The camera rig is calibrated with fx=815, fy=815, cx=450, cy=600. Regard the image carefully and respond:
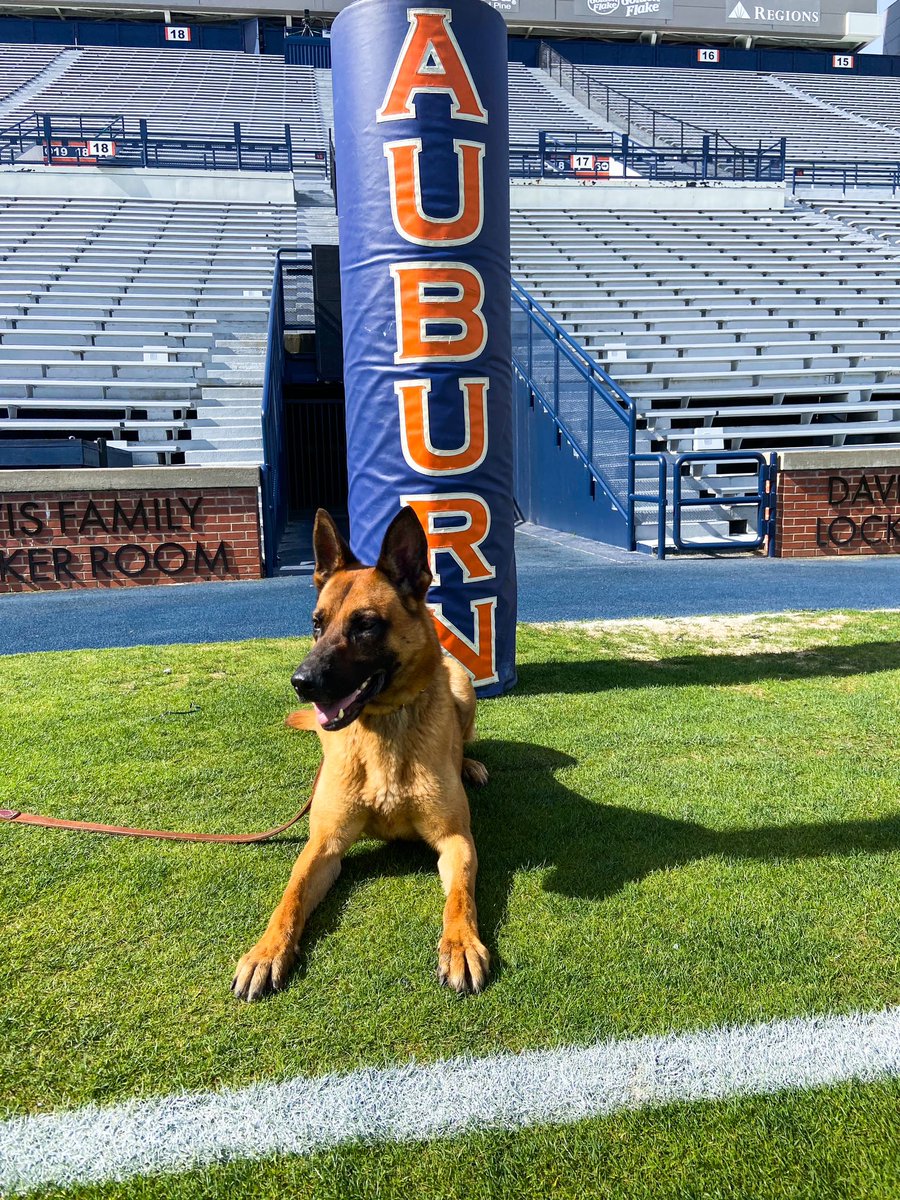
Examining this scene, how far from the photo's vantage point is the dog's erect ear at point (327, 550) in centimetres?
263

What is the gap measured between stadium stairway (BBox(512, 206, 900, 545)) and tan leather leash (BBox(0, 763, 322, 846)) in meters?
8.02

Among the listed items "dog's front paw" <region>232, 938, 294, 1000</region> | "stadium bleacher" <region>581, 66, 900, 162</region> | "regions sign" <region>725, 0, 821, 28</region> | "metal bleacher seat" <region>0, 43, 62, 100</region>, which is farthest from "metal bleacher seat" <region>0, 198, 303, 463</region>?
"regions sign" <region>725, 0, 821, 28</region>

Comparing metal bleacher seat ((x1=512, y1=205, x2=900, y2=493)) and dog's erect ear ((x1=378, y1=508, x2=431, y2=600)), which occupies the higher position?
metal bleacher seat ((x1=512, y1=205, x2=900, y2=493))

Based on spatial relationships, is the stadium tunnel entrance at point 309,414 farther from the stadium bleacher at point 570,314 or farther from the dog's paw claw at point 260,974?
the dog's paw claw at point 260,974

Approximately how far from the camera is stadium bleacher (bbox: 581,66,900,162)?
1139 inches

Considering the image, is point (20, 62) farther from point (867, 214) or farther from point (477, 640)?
point (477, 640)

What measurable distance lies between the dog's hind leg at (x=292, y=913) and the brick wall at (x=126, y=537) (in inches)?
250

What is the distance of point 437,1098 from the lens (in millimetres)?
1707

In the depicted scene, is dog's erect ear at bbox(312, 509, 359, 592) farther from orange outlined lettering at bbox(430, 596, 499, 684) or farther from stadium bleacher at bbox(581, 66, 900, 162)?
stadium bleacher at bbox(581, 66, 900, 162)

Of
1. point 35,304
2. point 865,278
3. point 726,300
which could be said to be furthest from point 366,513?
point 865,278

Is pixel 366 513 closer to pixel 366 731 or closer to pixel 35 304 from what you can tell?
pixel 366 731

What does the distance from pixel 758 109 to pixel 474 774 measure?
37.6m

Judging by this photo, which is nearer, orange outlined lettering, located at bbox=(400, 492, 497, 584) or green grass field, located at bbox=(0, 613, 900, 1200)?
green grass field, located at bbox=(0, 613, 900, 1200)

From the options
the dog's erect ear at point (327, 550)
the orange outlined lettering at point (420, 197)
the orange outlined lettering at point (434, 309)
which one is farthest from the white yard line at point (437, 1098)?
the orange outlined lettering at point (420, 197)
